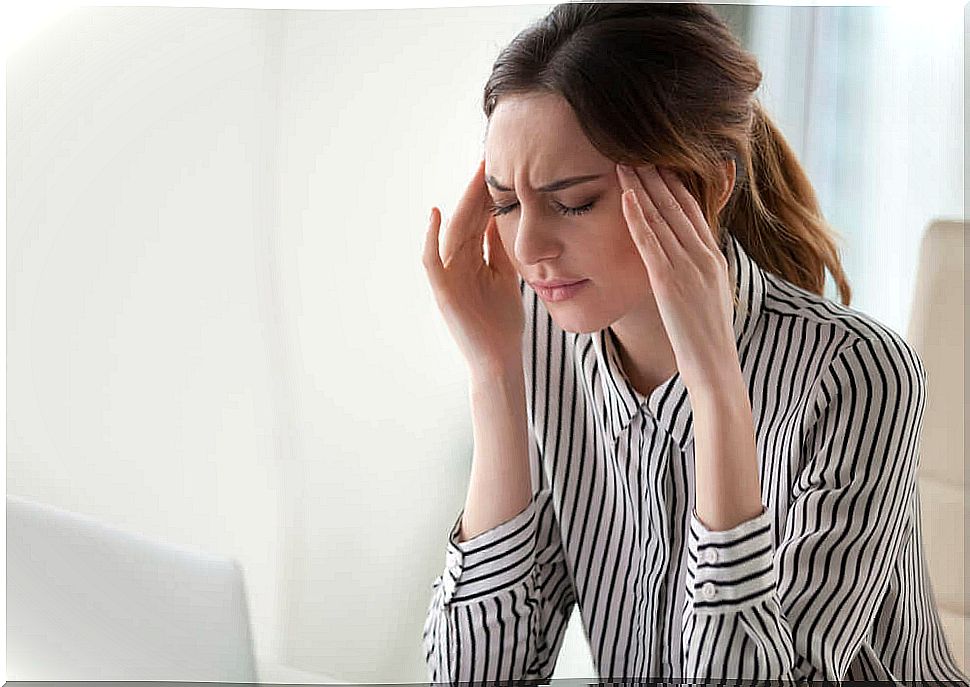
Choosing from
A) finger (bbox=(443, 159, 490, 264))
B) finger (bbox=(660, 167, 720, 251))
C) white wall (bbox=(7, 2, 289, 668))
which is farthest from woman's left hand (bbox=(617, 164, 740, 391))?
white wall (bbox=(7, 2, 289, 668))

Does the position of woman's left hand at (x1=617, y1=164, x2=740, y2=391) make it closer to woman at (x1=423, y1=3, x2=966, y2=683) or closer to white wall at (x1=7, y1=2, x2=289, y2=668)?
woman at (x1=423, y1=3, x2=966, y2=683)

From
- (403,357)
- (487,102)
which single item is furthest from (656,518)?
(487,102)

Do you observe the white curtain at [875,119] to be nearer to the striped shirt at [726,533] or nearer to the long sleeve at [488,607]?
the striped shirt at [726,533]

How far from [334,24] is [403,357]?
0.25 meters

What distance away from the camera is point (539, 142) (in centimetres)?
68

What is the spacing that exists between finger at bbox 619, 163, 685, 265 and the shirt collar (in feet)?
0.23

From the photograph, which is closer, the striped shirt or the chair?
the striped shirt

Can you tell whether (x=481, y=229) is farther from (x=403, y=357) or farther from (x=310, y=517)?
(x=310, y=517)

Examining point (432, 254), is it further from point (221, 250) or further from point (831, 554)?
point (831, 554)

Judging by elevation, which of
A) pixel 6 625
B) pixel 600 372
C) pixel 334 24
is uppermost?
pixel 334 24

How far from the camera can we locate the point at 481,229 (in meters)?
0.77

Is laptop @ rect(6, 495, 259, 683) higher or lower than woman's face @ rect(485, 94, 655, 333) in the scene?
lower

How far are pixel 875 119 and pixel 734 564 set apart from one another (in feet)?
1.20

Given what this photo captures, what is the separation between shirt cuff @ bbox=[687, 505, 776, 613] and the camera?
2.22ft
